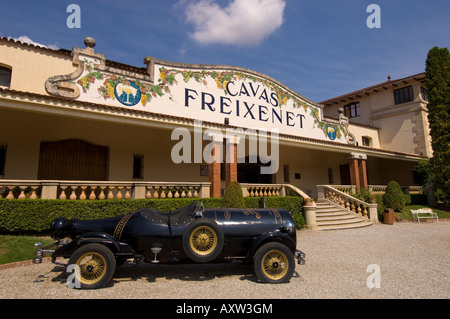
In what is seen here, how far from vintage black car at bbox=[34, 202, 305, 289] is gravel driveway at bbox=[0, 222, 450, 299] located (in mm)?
376

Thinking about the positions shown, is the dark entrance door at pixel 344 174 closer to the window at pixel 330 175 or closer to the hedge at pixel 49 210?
the window at pixel 330 175

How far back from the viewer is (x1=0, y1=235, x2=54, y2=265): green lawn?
262 inches

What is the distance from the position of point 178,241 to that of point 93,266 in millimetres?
1495

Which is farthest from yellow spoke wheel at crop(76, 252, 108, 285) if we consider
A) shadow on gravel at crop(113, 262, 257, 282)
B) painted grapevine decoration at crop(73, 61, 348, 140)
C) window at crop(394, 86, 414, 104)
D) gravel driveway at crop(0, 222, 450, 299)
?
window at crop(394, 86, 414, 104)

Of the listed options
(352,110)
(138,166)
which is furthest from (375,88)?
(138,166)

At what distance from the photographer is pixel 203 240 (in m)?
5.16

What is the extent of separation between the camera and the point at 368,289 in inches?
198

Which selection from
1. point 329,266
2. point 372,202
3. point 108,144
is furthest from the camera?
point 372,202

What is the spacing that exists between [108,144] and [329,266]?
10.3 metres

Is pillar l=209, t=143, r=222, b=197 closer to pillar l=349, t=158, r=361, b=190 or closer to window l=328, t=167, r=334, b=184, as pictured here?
pillar l=349, t=158, r=361, b=190

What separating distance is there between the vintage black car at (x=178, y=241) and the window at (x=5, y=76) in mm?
8064

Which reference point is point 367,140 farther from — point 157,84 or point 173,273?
point 173,273
